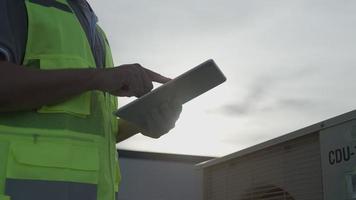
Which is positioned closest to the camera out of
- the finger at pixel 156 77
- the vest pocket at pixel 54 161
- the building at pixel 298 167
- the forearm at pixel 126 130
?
the vest pocket at pixel 54 161

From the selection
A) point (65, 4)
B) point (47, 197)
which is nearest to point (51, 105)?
point (47, 197)

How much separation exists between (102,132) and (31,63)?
265mm

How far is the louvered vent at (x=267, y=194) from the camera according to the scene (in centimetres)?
315

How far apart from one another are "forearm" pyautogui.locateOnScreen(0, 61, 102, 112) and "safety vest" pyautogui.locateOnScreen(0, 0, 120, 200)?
5 cm

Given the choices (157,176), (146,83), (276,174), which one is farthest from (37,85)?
(157,176)

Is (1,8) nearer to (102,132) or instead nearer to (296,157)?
(102,132)

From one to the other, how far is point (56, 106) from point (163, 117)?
1.08 feet

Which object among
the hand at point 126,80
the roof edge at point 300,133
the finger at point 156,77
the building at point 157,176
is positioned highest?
the building at point 157,176

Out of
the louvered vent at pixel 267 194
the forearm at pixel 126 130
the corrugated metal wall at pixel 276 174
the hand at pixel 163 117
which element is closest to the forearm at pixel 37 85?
the hand at pixel 163 117

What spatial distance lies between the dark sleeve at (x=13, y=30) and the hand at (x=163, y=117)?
399 millimetres

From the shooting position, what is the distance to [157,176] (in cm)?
734

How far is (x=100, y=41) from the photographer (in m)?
1.80

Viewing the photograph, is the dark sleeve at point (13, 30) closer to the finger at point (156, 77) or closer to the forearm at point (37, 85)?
the forearm at point (37, 85)

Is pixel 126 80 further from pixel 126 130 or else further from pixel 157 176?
pixel 157 176
